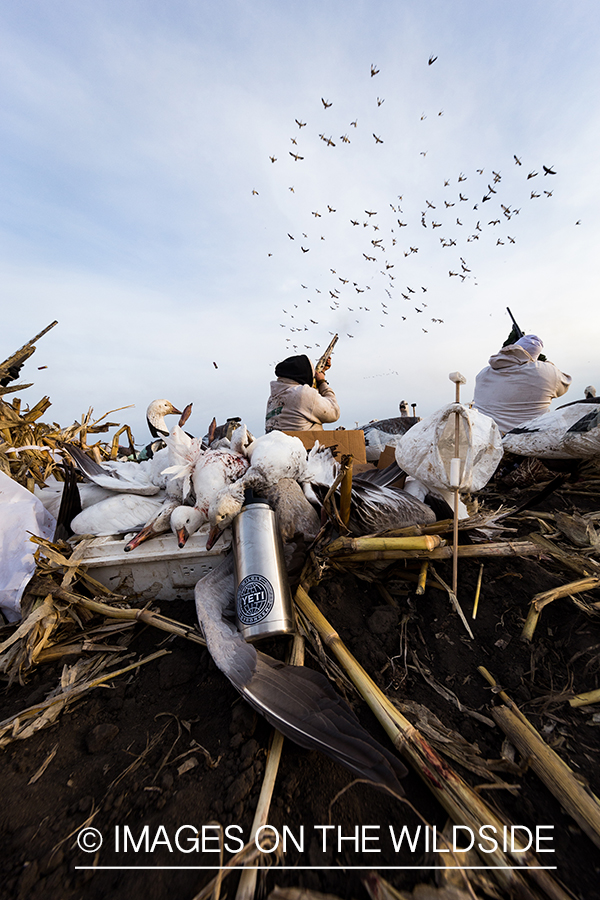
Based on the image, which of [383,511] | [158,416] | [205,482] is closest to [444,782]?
[383,511]

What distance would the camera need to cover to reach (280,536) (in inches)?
86.8

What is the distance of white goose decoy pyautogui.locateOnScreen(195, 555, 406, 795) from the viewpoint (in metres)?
1.25

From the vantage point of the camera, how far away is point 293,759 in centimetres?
142

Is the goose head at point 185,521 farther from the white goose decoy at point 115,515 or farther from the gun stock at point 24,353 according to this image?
the gun stock at point 24,353

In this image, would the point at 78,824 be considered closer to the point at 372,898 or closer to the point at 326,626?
the point at 372,898

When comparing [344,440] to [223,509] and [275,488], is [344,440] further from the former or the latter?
[223,509]

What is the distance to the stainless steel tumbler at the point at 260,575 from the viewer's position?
6.01ft

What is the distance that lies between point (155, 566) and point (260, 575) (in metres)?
0.89

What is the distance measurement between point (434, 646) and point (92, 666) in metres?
1.87

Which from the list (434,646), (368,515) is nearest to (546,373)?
(368,515)

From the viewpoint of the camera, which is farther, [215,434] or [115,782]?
[215,434]

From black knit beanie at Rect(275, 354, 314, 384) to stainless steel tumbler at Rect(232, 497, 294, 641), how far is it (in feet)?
9.63

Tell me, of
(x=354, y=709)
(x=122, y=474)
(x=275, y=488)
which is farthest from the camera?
(x=122, y=474)

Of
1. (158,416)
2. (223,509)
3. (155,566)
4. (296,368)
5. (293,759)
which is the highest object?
(296,368)
